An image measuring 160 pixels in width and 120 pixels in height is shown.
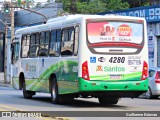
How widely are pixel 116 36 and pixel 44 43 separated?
13.5 ft

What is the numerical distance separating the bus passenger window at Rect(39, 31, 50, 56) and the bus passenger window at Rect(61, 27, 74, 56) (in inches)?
64.6

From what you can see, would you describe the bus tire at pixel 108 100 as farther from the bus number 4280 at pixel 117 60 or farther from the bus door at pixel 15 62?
the bus door at pixel 15 62

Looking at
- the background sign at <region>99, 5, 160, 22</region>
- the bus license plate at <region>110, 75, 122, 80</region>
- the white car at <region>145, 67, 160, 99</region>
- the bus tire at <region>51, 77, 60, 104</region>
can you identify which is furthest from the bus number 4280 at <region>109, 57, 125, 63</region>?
the background sign at <region>99, 5, 160, 22</region>

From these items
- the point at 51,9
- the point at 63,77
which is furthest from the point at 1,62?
the point at 63,77

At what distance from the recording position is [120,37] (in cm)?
1823

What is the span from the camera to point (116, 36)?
18219mm

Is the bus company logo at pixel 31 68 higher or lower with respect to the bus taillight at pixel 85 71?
lower

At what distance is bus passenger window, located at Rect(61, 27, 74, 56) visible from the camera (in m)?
18.8

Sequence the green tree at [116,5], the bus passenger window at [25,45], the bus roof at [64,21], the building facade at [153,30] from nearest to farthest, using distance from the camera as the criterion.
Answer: the bus roof at [64,21], the bus passenger window at [25,45], the building facade at [153,30], the green tree at [116,5]

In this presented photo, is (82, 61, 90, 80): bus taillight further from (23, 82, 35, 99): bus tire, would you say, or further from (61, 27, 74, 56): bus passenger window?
(23, 82, 35, 99): bus tire

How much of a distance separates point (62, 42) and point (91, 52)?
201cm

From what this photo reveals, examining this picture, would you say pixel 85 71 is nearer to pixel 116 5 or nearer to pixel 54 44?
pixel 54 44

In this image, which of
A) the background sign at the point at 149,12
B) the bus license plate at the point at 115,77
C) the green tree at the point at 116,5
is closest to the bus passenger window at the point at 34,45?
the bus license plate at the point at 115,77

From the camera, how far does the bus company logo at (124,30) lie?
18.3 meters
